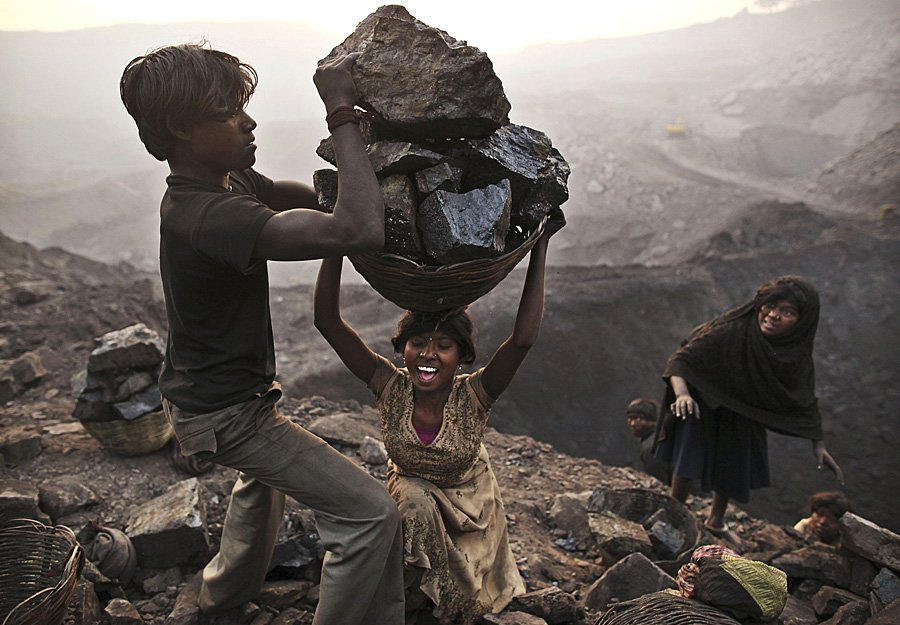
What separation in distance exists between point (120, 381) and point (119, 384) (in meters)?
0.02

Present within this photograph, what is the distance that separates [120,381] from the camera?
345cm

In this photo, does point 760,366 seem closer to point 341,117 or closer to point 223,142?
point 341,117

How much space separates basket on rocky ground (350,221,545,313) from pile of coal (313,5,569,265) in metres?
0.05

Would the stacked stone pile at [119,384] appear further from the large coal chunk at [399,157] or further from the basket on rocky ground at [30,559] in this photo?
the large coal chunk at [399,157]

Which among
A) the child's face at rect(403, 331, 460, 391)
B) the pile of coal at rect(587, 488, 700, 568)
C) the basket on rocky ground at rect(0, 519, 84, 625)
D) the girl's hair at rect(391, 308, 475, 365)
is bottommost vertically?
the pile of coal at rect(587, 488, 700, 568)

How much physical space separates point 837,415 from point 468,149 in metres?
8.15

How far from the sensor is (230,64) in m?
1.68

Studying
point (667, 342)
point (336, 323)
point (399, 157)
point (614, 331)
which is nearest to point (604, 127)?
point (667, 342)

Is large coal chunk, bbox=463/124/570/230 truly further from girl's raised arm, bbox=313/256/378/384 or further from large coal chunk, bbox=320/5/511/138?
girl's raised arm, bbox=313/256/378/384

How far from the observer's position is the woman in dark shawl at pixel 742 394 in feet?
10.8

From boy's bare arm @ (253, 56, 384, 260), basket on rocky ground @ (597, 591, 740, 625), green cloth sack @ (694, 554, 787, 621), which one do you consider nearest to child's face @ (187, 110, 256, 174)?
boy's bare arm @ (253, 56, 384, 260)

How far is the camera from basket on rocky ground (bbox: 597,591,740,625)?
6.26 feet

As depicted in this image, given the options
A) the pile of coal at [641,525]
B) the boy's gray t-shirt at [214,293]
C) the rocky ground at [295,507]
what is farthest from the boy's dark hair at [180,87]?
the pile of coal at [641,525]

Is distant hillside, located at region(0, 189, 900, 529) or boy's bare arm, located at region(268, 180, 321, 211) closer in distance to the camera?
boy's bare arm, located at region(268, 180, 321, 211)
